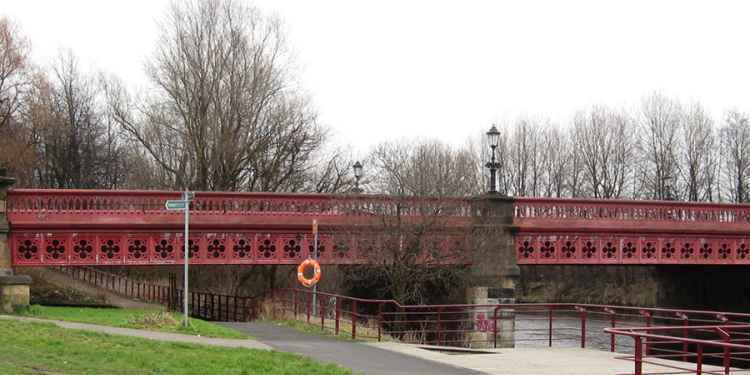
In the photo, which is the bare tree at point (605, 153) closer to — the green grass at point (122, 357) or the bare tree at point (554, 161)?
the bare tree at point (554, 161)

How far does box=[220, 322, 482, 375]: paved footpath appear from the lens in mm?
15102

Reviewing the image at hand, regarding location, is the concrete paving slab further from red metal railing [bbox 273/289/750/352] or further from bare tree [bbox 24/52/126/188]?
bare tree [bbox 24/52/126/188]

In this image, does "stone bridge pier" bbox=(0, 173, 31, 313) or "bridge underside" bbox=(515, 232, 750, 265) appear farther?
"bridge underside" bbox=(515, 232, 750, 265)

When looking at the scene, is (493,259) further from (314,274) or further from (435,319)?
(314,274)

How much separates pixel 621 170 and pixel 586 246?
34705mm

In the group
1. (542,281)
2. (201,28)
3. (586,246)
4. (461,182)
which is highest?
(201,28)

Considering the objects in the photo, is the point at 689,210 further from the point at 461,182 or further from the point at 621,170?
the point at 621,170

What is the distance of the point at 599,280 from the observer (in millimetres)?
63000

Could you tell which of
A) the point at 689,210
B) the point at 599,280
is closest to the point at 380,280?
the point at 689,210

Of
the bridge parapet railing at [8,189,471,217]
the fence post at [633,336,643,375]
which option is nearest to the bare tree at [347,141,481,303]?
the bridge parapet railing at [8,189,471,217]

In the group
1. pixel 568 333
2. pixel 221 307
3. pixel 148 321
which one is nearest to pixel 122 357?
pixel 148 321

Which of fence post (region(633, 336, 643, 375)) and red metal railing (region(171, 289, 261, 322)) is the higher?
fence post (region(633, 336, 643, 375))

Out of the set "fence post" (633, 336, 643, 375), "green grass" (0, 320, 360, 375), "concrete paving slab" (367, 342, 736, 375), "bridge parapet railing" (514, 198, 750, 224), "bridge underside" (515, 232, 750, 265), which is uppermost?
"bridge parapet railing" (514, 198, 750, 224)

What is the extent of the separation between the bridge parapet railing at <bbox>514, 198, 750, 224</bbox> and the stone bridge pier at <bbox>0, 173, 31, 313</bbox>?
1444 cm
